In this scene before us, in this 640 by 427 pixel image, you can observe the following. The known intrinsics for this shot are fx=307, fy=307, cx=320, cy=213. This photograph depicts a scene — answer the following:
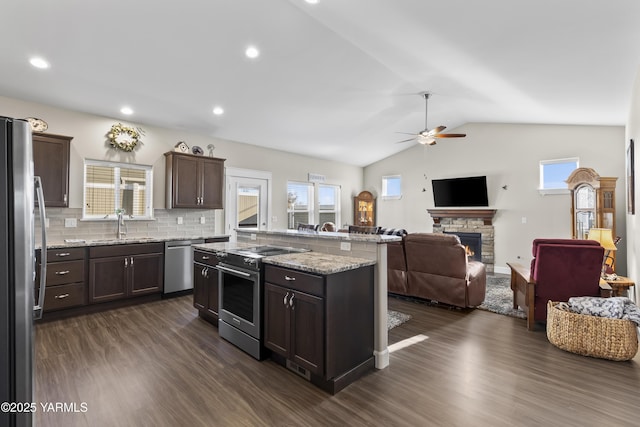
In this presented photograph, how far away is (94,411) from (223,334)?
125 centimetres

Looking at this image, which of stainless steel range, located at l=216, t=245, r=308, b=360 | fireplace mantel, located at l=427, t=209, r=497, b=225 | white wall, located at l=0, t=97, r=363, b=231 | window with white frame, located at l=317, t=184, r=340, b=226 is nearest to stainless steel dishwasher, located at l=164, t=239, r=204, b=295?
white wall, located at l=0, t=97, r=363, b=231

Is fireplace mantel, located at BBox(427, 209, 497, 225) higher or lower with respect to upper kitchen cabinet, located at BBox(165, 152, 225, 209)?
lower

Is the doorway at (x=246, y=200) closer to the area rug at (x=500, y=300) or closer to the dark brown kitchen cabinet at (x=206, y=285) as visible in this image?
the dark brown kitchen cabinet at (x=206, y=285)

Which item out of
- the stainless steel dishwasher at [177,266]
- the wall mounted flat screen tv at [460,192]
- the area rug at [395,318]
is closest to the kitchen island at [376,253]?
the area rug at [395,318]

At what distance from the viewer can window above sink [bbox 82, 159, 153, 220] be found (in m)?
4.55

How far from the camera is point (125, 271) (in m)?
4.30

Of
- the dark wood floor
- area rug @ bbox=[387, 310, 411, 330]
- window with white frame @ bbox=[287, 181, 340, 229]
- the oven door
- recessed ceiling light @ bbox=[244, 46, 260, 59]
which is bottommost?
the dark wood floor

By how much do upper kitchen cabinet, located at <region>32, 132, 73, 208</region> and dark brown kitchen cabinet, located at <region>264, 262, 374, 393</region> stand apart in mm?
3331

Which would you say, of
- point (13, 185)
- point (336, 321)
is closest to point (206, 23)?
point (13, 185)

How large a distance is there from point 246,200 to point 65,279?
10.7 feet

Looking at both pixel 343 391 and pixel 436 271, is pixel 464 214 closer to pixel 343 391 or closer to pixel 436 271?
pixel 436 271

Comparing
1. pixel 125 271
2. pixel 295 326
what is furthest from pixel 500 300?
pixel 125 271

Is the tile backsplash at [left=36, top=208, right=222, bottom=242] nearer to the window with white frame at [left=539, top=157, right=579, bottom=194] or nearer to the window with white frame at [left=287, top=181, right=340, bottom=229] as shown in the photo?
the window with white frame at [left=287, top=181, right=340, bottom=229]

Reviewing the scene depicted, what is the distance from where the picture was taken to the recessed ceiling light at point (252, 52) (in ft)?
11.7
